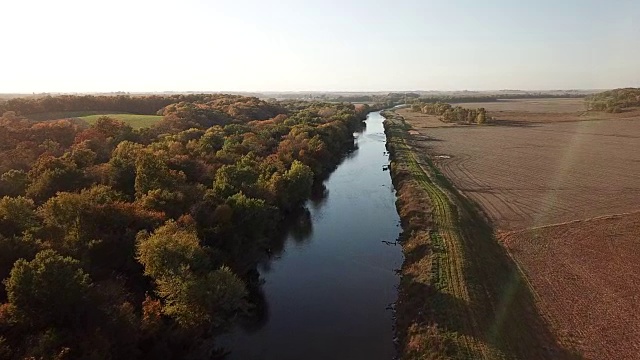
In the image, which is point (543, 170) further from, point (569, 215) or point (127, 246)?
point (127, 246)

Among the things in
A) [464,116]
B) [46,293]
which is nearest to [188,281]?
[46,293]

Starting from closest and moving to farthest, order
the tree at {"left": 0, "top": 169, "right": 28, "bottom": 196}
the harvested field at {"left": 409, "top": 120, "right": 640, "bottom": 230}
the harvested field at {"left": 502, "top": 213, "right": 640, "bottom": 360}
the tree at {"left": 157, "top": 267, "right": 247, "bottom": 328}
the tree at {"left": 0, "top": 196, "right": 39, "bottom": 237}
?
the tree at {"left": 157, "top": 267, "right": 247, "bottom": 328}
the harvested field at {"left": 502, "top": 213, "right": 640, "bottom": 360}
the tree at {"left": 0, "top": 196, "right": 39, "bottom": 237}
the tree at {"left": 0, "top": 169, "right": 28, "bottom": 196}
the harvested field at {"left": 409, "top": 120, "right": 640, "bottom": 230}

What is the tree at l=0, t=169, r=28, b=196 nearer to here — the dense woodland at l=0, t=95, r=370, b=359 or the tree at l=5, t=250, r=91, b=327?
the dense woodland at l=0, t=95, r=370, b=359

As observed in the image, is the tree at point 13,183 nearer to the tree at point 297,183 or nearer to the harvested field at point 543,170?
the tree at point 297,183

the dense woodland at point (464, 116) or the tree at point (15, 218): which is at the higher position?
the tree at point (15, 218)

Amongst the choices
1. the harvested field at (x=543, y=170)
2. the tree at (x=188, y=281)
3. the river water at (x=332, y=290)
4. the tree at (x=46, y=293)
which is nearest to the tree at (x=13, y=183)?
the tree at (x=188, y=281)

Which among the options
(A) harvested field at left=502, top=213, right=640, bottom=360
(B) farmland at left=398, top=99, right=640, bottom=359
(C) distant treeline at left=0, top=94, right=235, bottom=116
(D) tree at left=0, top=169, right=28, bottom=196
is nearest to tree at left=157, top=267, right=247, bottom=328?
(B) farmland at left=398, top=99, right=640, bottom=359
